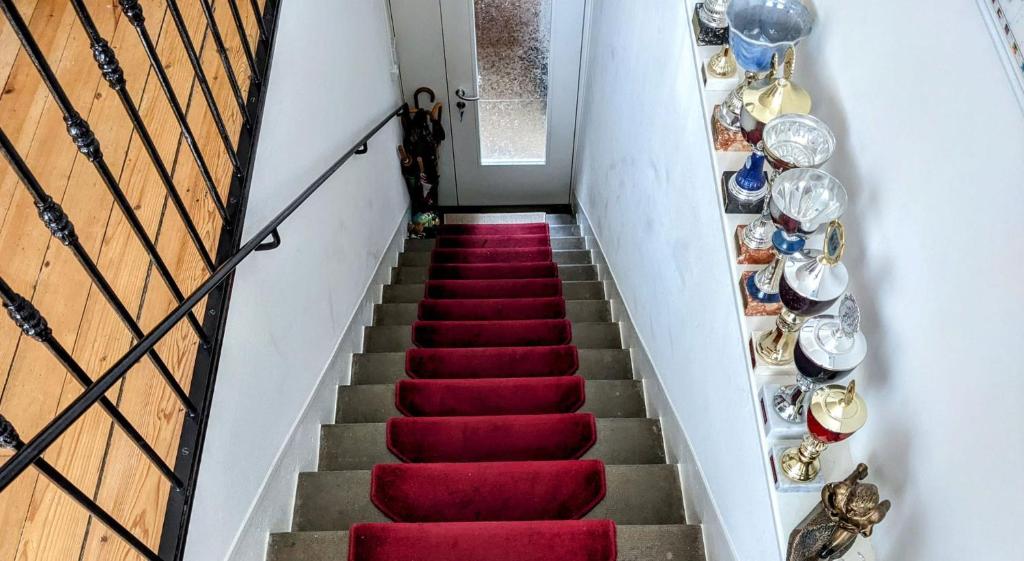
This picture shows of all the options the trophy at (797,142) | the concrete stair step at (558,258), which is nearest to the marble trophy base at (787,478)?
the trophy at (797,142)

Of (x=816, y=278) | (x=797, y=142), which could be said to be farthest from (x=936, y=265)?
(x=797, y=142)

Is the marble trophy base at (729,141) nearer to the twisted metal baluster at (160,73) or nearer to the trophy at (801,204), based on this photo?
the trophy at (801,204)

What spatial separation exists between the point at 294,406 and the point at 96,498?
854 mm

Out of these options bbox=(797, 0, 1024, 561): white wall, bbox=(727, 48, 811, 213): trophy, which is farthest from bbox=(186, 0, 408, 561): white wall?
bbox=(797, 0, 1024, 561): white wall

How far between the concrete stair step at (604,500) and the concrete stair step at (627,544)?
159 millimetres

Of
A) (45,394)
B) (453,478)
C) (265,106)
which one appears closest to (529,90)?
(265,106)

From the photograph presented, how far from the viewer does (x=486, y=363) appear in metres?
2.88

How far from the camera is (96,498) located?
51.8 inches

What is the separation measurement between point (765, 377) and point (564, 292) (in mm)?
2551

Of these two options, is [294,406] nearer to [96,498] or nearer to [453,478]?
[453,478]

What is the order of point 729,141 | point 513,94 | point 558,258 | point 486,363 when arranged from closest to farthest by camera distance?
1. point 729,141
2. point 486,363
3. point 558,258
4. point 513,94

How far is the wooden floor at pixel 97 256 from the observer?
4.32ft

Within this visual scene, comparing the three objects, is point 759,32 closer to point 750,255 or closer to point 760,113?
point 760,113

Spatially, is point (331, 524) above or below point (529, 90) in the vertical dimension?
below
